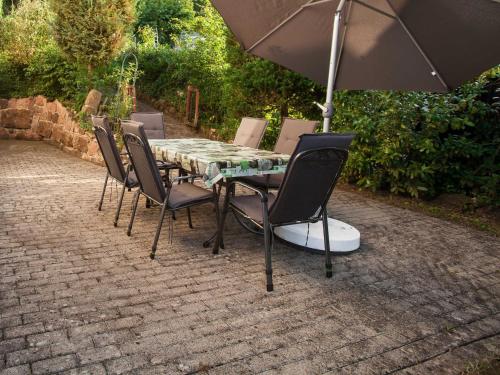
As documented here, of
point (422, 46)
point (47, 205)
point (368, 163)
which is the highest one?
point (422, 46)

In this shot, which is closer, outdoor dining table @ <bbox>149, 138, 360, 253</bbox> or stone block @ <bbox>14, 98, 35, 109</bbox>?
outdoor dining table @ <bbox>149, 138, 360, 253</bbox>

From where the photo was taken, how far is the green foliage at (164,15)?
20.2m

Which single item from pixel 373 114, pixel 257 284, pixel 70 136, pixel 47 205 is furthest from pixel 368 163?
pixel 70 136

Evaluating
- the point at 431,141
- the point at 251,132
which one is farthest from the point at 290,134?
the point at 431,141

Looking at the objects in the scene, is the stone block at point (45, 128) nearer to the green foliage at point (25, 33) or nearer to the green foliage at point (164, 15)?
the green foliage at point (25, 33)

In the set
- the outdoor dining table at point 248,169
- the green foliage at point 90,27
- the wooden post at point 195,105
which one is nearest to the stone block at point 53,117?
the green foliage at point 90,27

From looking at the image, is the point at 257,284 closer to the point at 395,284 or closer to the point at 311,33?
the point at 395,284

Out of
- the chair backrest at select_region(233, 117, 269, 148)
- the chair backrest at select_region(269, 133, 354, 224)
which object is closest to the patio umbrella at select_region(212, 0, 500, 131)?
the chair backrest at select_region(233, 117, 269, 148)

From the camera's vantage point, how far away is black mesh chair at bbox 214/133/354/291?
2871mm

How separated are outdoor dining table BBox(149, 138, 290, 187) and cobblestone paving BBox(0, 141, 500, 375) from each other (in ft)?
2.30

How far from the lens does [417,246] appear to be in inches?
164

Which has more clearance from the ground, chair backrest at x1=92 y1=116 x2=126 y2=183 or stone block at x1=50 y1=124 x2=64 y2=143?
chair backrest at x1=92 y1=116 x2=126 y2=183

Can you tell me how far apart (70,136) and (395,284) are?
763 centimetres

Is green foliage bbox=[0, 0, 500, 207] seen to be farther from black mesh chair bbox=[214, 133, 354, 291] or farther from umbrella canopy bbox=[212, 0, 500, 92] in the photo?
black mesh chair bbox=[214, 133, 354, 291]
